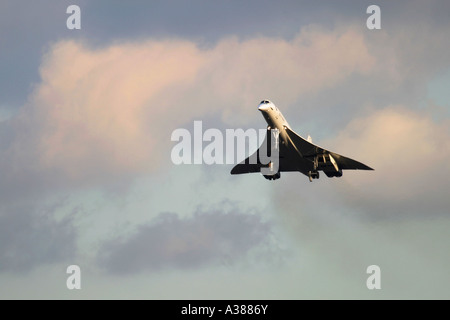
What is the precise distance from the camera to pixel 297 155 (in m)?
87.7

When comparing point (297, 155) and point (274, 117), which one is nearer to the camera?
point (274, 117)

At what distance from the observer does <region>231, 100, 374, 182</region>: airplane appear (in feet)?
272

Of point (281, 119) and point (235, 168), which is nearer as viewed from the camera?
point (281, 119)

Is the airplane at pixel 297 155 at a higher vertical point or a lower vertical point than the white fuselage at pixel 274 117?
lower

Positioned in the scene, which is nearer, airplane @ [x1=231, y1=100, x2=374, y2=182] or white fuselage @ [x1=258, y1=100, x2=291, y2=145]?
white fuselage @ [x1=258, y1=100, x2=291, y2=145]

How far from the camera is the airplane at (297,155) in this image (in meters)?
82.8

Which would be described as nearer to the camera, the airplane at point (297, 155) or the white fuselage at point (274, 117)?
the white fuselage at point (274, 117)

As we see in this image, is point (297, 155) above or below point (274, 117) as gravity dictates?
below
